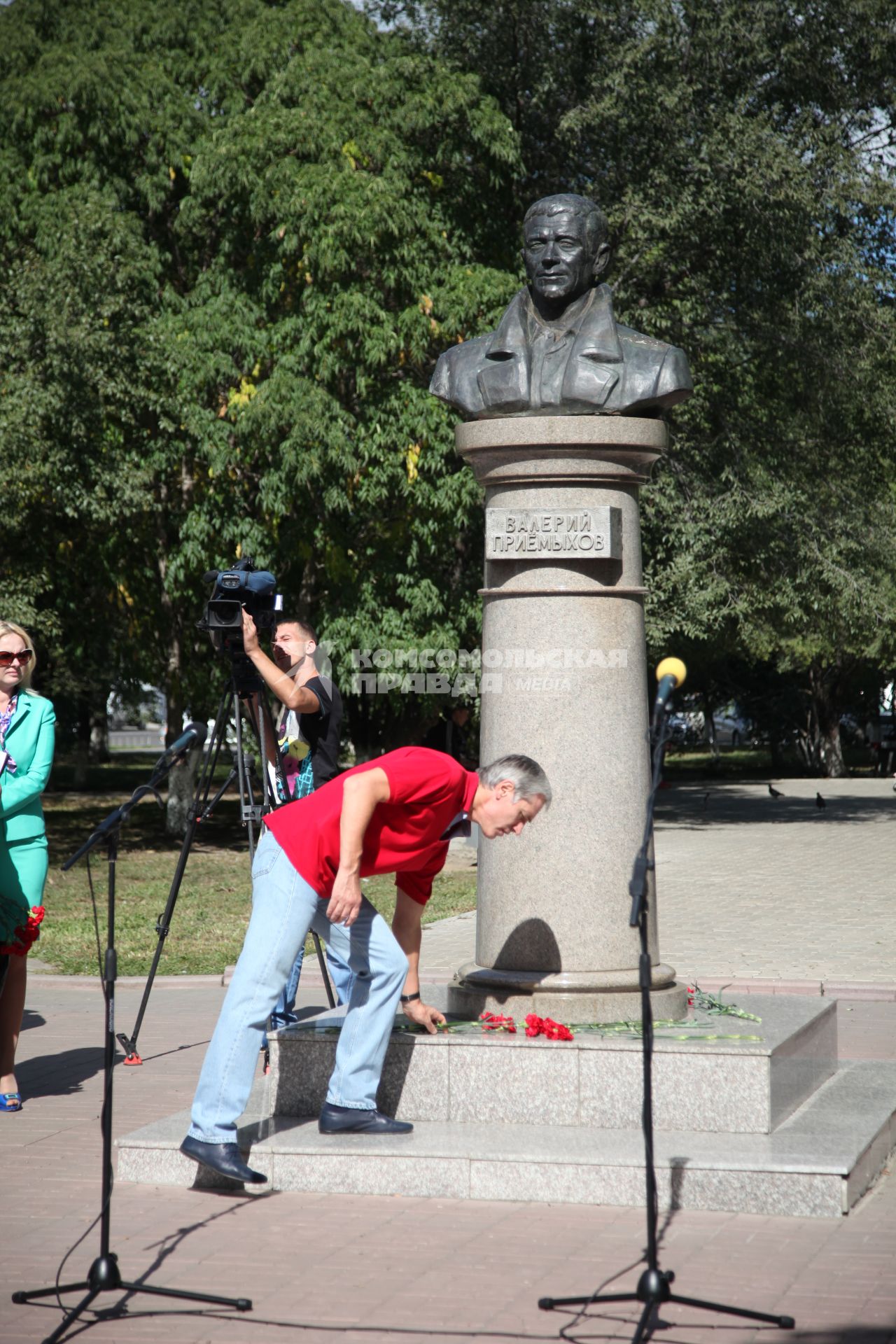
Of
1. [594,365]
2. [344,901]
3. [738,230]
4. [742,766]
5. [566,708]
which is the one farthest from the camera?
[742,766]

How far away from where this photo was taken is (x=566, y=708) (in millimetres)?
6480

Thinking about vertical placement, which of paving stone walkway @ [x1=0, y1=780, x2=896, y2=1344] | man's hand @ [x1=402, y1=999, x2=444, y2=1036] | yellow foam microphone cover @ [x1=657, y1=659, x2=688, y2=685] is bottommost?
paving stone walkway @ [x1=0, y1=780, x2=896, y2=1344]

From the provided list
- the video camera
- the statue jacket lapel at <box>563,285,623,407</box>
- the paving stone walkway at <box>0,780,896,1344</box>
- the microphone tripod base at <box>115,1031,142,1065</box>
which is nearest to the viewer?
the paving stone walkway at <box>0,780,896,1344</box>

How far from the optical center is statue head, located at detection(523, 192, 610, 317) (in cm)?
683

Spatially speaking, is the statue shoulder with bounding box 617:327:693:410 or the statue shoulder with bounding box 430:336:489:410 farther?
the statue shoulder with bounding box 430:336:489:410

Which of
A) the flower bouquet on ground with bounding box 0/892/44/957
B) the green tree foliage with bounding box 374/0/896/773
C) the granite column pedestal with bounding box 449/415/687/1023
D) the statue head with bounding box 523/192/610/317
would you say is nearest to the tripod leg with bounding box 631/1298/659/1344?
the granite column pedestal with bounding box 449/415/687/1023

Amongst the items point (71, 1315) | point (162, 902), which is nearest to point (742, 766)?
point (162, 902)

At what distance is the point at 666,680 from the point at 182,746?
1465 mm

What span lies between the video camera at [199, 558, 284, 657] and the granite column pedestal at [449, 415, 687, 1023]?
98cm

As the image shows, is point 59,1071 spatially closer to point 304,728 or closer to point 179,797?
point 304,728

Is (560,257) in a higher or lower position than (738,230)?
lower

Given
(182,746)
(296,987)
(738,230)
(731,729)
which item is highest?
(738,230)

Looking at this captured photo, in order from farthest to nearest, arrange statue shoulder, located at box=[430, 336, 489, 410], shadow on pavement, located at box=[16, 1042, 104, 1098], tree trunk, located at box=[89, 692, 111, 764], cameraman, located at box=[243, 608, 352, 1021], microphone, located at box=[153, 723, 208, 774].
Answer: tree trunk, located at box=[89, 692, 111, 764]
cameraman, located at box=[243, 608, 352, 1021]
shadow on pavement, located at box=[16, 1042, 104, 1098]
statue shoulder, located at box=[430, 336, 489, 410]
microphone, located at box=[153, 723, 208, 774]

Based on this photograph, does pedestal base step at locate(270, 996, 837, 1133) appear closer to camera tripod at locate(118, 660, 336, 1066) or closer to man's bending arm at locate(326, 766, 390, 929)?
camera tripod at locate(118, 660, 336, 1066)
